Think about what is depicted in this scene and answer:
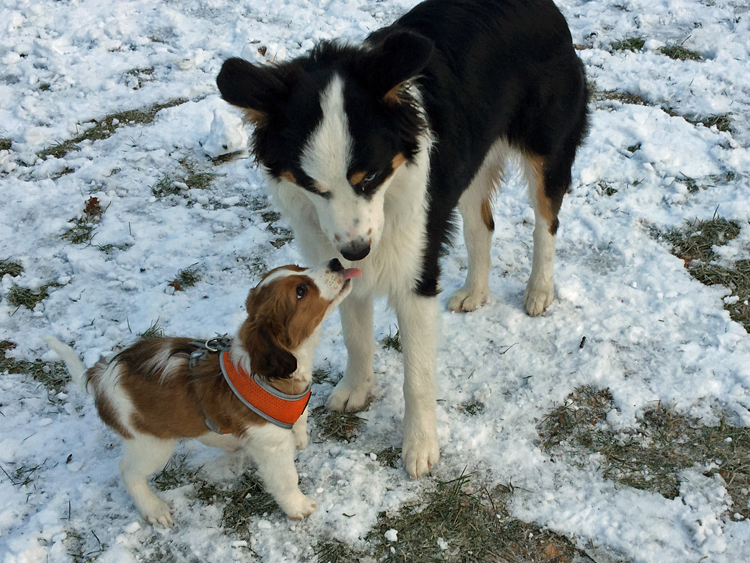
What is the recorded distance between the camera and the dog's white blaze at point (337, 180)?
2143mm

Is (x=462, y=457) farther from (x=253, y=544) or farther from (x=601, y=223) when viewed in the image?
(x=601, y=223)

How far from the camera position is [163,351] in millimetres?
2615

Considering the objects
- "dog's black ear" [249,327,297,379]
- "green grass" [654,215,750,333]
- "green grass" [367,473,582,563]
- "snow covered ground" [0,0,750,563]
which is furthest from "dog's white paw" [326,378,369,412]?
"green grass" [654,215,750,333]

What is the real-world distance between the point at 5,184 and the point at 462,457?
4.44 m

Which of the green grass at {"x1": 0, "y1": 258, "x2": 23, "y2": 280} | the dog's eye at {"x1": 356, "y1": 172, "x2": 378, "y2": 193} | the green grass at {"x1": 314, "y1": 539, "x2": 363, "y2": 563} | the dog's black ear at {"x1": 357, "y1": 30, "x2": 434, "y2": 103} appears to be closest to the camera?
the dog's black ear at {"x1": 357, "y1": 30, "x2": 434, "y2": 103}

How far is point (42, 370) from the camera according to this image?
11.4 ft

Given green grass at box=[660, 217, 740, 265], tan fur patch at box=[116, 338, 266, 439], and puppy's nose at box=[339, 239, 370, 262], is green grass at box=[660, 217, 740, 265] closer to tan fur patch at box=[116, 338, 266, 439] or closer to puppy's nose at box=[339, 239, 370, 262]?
puppy's nose at box=[339, 239, 370, 262]

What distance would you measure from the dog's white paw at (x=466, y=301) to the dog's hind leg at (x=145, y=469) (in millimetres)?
1996

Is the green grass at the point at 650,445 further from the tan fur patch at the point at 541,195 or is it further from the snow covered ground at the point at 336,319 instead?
the tan fur patch at the point at 541,195

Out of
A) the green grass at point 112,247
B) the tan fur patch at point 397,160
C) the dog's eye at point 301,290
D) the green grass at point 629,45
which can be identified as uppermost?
the tan fur patch at point 397,160

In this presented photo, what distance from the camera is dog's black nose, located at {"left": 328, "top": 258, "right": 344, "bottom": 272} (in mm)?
2547

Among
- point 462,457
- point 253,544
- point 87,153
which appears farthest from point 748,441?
point 87,153

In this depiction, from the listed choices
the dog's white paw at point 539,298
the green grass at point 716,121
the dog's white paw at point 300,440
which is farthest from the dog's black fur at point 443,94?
the green grass at point 716,121

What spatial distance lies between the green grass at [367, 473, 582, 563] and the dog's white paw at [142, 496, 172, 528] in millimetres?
948
